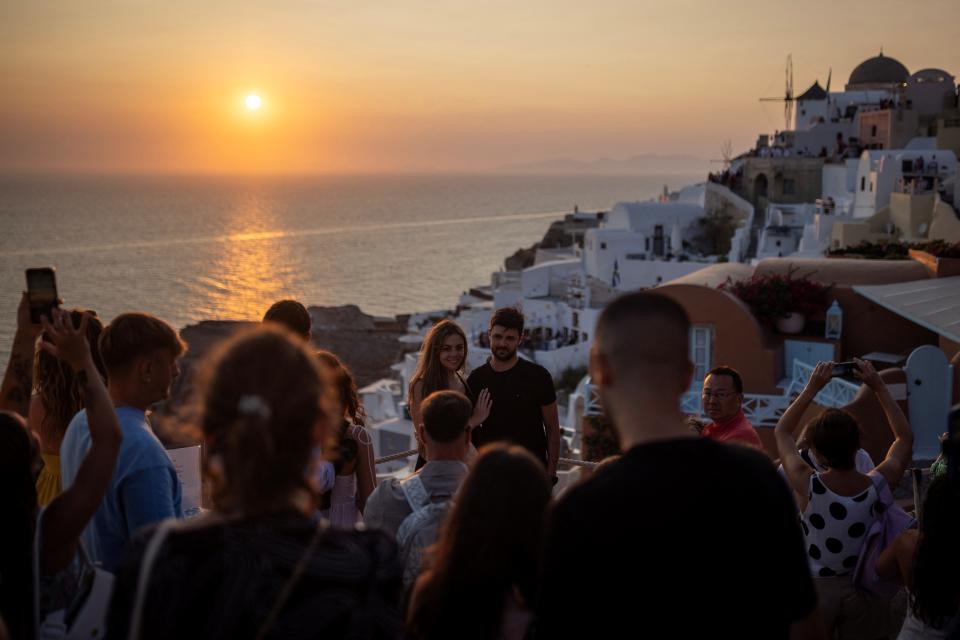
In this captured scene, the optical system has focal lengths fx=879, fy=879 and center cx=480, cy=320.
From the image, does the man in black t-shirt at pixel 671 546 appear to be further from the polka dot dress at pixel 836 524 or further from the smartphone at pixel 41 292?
the smartphone at pixel 41 292

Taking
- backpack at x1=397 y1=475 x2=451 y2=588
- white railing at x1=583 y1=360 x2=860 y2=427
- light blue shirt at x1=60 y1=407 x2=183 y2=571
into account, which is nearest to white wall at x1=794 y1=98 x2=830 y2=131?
white railing at x1=583 y1=360 x2=860 y2=427

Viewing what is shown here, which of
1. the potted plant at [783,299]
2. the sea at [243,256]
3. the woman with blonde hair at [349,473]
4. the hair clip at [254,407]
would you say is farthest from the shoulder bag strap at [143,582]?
the sea at [243,256]

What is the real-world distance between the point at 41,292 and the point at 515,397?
3.09 m

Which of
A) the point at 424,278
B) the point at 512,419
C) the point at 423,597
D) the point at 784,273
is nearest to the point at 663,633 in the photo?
the point at 423,597

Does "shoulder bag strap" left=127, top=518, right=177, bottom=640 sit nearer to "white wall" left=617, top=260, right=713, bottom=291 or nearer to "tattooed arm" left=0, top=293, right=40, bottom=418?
"tattooed arm" left=0, top=293, right=40, bottom=418

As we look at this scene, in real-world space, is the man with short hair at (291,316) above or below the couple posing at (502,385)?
above

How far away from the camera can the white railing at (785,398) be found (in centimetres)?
1091

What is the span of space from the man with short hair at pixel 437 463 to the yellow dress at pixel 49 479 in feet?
4.59

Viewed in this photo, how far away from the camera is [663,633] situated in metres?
2.27

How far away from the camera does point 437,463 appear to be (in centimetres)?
355

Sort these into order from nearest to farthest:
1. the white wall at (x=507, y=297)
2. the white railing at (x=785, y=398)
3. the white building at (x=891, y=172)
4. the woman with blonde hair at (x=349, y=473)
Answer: the woman with blonde hair at (x=349, y=473), the white railing at (x=785, y=398), the white building at (x=891, y=172), the white wall at (x=507, y=297)

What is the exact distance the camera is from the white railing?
35.8ft

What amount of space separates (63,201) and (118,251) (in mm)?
107732

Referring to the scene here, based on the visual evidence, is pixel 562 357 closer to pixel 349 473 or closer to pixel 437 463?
pixel 349 473
